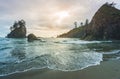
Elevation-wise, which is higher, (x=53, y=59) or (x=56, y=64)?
(x=53, y=59)

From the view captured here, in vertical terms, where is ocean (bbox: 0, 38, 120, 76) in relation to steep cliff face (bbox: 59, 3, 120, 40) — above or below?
below

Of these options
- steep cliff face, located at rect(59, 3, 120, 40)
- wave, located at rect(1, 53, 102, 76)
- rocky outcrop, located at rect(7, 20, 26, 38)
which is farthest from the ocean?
rocky outcrop, located at rect(7, 20, 26, 38)

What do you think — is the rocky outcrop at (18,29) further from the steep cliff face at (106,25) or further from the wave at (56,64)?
the wave at (56,64)

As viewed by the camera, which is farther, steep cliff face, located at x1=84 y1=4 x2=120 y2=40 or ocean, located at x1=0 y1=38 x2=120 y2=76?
steep cliff face, located at x1=84 y1=4 x2=120 y2=40

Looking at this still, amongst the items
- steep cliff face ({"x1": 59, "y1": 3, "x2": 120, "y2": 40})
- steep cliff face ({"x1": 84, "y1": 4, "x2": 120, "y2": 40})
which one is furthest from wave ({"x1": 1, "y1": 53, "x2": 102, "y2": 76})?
steep cliff face ({"x1": 84, "y1": 4, "x2": 120, "y2": 40})

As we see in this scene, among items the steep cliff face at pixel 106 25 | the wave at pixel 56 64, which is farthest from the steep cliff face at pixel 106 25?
the wave at pixel 56 64

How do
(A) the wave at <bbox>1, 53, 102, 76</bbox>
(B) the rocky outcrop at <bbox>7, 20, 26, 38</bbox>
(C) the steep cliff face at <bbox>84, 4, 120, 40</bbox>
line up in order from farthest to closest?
(B) the rocky outcrop at <bbox>7, 20, 26, 38</bbox>
(C) the steep cliff face at <bbox>84, 4, 120, 40</bbox>
(A) the wave at <bbox>1, 53, 102, 76</bbox>

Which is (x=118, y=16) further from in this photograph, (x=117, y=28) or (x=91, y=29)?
(x=91, y=29)

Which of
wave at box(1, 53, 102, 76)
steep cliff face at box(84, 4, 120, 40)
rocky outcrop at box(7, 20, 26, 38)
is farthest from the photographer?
rocky outcrop at box(7, 20, 26, 38)

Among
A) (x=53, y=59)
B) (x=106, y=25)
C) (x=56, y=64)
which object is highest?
(x=106, y=25)

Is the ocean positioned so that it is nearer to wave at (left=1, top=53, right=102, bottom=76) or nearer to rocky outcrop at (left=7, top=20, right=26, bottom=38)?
wave at (left=1, top=53, right=102, bottom=76)

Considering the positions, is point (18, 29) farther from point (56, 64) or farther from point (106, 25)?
point (56, 64)

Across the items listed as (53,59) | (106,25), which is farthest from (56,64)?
(106,25)

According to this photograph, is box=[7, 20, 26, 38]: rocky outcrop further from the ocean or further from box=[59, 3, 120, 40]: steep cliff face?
the ocean
